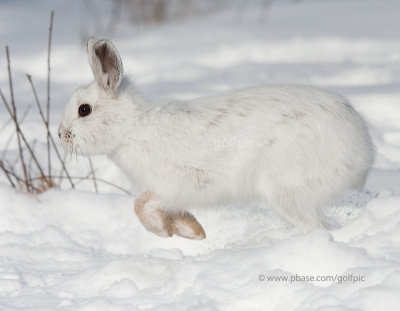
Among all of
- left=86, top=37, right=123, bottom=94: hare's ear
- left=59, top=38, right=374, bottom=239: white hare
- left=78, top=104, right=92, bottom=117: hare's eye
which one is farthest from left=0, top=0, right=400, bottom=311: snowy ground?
left=86, top=37, right=123, bottom=94: hare's ear

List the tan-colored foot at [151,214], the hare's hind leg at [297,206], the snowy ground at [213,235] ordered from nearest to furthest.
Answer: the snowy ground at [213,235], the hare's hind leg at [297,206], the tan-colored foot at [151,214]

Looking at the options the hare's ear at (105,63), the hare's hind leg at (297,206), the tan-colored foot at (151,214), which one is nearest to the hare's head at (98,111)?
the hare's ear at (105,63)

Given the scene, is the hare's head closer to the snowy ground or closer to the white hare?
the white hare

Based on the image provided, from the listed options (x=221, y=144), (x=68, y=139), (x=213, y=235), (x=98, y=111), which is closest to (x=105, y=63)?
(x=98, y=111)

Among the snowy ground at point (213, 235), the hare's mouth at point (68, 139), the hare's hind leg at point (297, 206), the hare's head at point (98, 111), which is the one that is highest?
the hare's head at point (98, 111)

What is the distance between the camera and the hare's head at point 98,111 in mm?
2678

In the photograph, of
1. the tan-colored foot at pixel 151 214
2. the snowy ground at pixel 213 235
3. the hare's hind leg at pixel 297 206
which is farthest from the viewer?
the tan-colored foot at pixel 151 214

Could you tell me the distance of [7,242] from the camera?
2986mm

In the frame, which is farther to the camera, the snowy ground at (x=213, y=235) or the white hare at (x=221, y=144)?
the white hare at (x=221, y=144)

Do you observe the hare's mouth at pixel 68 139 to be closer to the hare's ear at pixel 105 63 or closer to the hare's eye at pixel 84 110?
the hare's eye at pixel 84 110

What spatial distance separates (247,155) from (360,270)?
651 mm

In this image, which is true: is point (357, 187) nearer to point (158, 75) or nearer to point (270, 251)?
point (270, 251)

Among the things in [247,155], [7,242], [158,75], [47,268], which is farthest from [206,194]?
[158,75]

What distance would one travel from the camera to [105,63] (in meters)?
2.72
